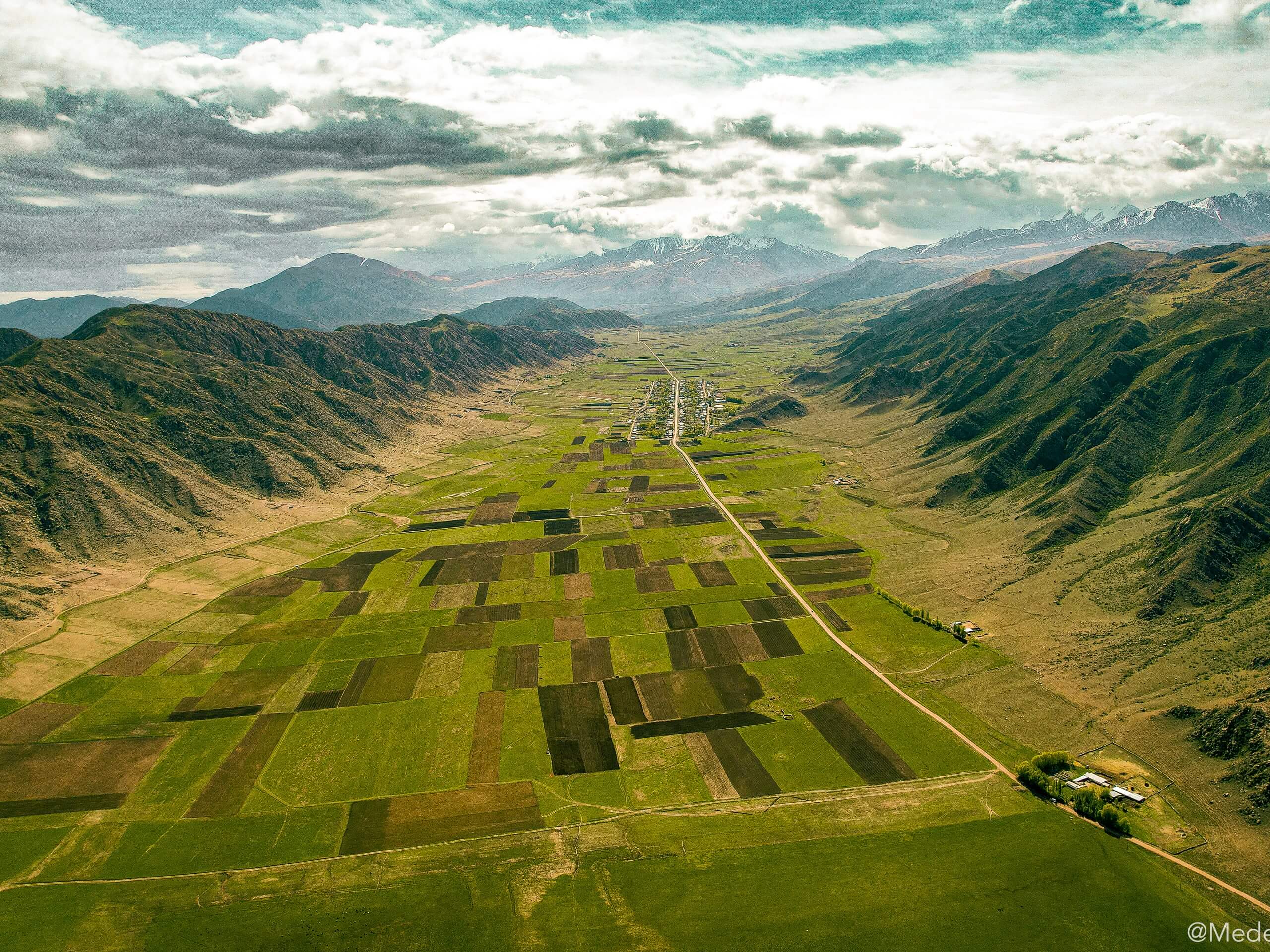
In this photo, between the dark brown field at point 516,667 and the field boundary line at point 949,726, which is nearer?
the field boundary line at point 949,726

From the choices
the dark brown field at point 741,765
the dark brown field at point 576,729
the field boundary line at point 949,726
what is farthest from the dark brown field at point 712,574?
the dark brown field at point 741,765

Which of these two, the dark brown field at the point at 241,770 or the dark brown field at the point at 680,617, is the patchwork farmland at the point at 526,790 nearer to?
the dark brown field at the point at 241,770

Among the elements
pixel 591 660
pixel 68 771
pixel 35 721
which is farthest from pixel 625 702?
pixel 35 721

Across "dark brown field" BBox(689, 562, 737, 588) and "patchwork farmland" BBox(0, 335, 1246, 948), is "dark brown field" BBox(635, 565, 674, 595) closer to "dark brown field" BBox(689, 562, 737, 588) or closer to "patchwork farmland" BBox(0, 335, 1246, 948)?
"patchwork farmland" BBox(0, 335, 1246, 948)

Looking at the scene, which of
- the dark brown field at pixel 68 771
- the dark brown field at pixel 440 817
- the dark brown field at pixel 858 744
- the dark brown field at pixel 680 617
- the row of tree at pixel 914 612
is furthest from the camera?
the dark brown field at pixel 680 617

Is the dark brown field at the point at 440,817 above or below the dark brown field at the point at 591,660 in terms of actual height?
below

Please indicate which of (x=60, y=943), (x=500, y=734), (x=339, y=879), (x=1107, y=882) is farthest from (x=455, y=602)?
(x=1107, y=882)

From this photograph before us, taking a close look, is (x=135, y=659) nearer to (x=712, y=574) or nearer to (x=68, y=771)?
(x=68, y=771)
